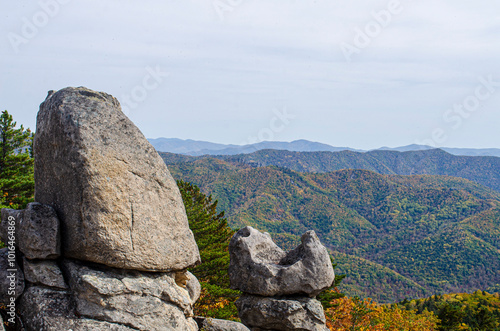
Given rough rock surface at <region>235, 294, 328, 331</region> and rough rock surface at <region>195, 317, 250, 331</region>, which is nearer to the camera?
rough rock surface at <region>235, 294, 328, 331</region>

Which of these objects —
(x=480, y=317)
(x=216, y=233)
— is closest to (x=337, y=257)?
(x=480, y=317)

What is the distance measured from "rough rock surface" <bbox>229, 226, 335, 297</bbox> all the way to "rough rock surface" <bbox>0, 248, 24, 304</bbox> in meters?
6.30

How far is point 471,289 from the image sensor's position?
6737 inches

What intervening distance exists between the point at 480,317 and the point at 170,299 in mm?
39054

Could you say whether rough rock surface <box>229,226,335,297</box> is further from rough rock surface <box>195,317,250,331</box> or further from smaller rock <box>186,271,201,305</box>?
smaller rock <box>186,271,201,305</box>

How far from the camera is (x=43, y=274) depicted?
7.91 meters

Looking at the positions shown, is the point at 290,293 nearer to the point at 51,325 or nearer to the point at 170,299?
the point at 170,299

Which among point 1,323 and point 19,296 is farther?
point 19,296

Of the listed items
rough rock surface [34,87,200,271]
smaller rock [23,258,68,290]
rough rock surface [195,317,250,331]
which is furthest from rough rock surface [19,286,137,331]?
rough rock surface [195,317,250,331]

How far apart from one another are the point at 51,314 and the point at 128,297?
1525 millimetres

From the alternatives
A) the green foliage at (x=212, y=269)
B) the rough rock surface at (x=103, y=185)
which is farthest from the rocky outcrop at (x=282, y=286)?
the green foliage at (x=212, y=269)

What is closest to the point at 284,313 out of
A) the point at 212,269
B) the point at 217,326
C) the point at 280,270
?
the point at 280,270

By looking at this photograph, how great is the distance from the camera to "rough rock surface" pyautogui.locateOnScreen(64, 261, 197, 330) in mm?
7688

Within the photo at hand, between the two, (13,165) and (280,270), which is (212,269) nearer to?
(280,270)
